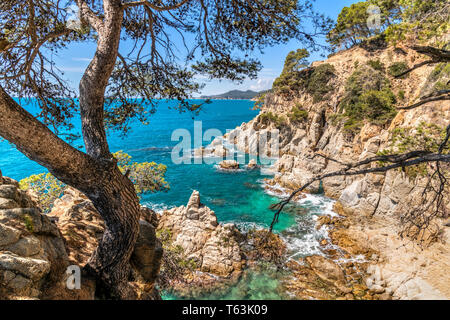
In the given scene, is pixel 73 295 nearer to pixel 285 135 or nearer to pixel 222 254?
pixel 222 254

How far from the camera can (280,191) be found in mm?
19578

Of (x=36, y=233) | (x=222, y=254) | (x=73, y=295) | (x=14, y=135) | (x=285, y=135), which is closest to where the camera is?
(x=14, y=135)

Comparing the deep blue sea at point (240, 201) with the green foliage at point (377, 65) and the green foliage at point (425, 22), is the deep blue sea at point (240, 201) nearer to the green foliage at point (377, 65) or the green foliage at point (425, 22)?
the green foliage at point (425, 22)

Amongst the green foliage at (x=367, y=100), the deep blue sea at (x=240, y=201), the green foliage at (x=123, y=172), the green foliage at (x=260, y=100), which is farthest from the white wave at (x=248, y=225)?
the green foliage at (x=260, y=100)

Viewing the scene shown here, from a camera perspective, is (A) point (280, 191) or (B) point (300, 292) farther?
(A) point (280, 191)

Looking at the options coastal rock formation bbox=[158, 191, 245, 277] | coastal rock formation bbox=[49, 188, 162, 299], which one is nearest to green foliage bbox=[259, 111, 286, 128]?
coastal rock formation bbox=[158, 191, 245, 277]

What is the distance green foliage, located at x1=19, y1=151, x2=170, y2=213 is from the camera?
9.90m

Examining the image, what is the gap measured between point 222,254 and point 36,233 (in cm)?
916

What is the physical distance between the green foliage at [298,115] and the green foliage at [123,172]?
20.1 metres

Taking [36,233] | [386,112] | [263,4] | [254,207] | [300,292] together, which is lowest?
[300,292]

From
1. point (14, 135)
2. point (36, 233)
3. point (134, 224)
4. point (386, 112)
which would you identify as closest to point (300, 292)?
point (134, 224)

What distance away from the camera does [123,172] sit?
37.5ft

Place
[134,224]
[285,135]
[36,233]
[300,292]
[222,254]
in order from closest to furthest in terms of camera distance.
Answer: [36,233]
[134,224]
[300,292]
[222,254]
[285,135]

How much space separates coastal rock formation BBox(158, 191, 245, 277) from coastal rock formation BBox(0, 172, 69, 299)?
336 inches
